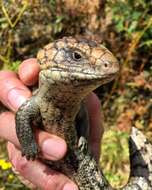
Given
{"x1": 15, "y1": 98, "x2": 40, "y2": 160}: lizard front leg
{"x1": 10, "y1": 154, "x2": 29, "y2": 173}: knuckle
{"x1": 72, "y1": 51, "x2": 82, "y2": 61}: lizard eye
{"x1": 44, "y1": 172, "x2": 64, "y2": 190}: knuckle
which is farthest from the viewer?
{"x1": 10, "y1": 154, "x2": 29, "y2": 173}: knuckle

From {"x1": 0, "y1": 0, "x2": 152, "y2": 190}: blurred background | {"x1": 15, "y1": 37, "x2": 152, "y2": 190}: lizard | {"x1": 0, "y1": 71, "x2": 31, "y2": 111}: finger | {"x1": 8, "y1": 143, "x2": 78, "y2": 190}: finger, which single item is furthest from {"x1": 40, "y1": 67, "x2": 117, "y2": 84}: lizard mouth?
{"x1": 0, "y1": 0, "x2": 152, "y2": 190}: blurred background

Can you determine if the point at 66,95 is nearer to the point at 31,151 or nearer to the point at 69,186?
the point at 31,151

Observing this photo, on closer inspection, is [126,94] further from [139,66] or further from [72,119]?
[72,119]

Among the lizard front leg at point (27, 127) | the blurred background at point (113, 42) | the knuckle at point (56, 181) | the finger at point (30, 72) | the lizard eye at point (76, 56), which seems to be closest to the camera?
the lizard eye at point (76, 56)

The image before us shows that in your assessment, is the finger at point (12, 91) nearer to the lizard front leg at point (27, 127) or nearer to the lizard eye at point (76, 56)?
the lizard front leg at point (27, 127)

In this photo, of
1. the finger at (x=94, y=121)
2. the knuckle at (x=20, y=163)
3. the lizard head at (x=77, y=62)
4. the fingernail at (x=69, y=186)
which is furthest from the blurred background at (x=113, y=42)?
the lizard head at (x=77, y=62)

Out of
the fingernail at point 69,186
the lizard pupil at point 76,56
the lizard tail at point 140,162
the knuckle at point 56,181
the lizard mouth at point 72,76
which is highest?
the lizard pupil at point 76,56

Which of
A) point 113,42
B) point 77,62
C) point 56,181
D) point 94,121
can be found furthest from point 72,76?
point 113,42

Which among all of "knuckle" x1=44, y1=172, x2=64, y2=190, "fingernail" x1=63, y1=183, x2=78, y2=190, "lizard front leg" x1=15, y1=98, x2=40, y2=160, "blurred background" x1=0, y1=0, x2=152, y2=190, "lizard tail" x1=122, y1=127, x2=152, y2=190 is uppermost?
"lizard front leg" x1=15, y1=98, x2=40, y2=160

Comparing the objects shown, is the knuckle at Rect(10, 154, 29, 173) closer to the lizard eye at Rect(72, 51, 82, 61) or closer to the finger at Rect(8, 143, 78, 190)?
the finger at Rect(8, 143, 78, 190)
